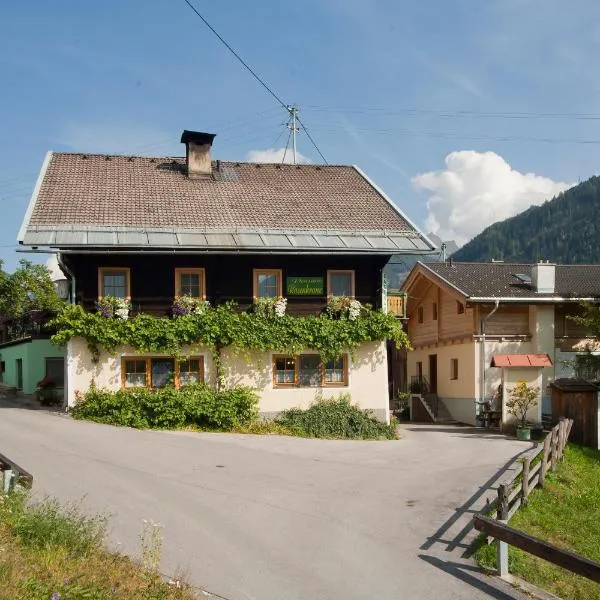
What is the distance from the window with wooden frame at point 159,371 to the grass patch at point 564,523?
32.7 feet

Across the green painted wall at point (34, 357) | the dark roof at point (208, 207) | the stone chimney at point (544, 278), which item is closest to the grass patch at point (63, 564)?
the dark roof at point (208, 207)

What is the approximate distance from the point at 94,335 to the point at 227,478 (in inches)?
307

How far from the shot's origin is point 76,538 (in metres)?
8.16

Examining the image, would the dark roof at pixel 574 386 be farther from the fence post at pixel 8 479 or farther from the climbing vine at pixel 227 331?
the fence post at pixel 8 479

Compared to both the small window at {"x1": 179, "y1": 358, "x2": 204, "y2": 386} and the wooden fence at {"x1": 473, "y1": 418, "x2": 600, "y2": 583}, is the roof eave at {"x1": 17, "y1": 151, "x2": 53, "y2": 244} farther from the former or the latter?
the wooden fence at {"x1": 473, "y1": 418, "x2": 600, "y2": 583}

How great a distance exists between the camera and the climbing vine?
20.4m

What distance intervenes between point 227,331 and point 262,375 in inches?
69.7

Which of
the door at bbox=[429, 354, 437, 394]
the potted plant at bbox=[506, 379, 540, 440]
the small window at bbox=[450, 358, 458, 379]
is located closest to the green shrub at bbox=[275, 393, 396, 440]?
the potted plant at bbox=[506, 379, 540, 440]

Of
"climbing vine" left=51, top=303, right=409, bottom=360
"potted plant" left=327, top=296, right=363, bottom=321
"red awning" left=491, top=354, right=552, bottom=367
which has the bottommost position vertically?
"red awning" left=491, top=354, right=552, bottom=367

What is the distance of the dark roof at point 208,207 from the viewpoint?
21188mm

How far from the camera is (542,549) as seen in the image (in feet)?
27.7

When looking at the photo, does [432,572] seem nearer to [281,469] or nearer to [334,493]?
[334,493]

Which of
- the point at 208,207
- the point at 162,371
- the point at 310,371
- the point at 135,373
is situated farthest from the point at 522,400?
the point at 135,373

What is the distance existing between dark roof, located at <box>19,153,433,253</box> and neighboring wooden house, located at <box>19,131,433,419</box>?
6 centimetres
